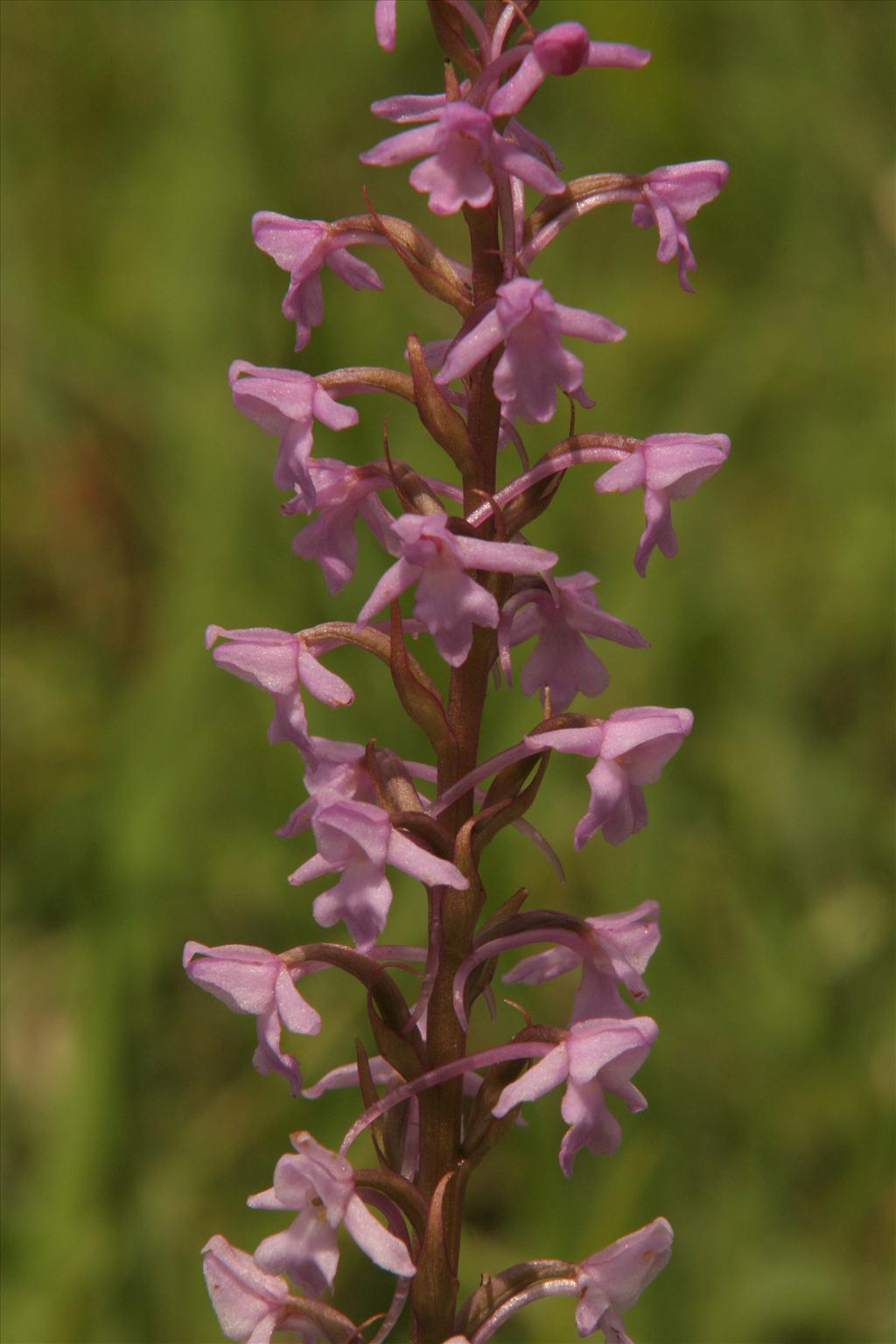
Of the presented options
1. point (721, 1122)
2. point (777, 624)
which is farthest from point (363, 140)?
point (721, 1122)

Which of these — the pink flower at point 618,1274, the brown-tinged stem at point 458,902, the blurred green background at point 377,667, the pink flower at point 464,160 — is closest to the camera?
the pink flower at point 464,160

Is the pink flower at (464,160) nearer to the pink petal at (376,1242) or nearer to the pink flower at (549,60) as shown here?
the pink flower at (549,60)

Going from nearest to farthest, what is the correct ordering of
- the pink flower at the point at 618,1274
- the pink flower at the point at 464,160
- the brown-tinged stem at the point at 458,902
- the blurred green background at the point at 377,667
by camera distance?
the pink flower at the point at 464,160
the brown-tinged stem at the point at 458,902
the pink flower at the point at 618,1274
the blurred green background at the point at 377,667

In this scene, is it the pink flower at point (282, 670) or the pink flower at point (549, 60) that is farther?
the pink flower at point (282, 670)

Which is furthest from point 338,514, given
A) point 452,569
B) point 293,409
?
point 452,569

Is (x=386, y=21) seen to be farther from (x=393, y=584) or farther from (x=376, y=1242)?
(x=376, y=1242)

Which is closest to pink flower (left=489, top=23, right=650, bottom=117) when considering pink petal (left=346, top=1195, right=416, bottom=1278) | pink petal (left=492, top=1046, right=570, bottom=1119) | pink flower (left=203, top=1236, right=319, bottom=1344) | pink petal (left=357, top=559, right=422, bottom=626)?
pink petal (left=357, top=559, right=422, bottom=626)

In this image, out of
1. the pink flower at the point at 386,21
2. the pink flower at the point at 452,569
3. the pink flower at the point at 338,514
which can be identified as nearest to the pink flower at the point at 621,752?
the pink flower at the point at 452,569
